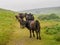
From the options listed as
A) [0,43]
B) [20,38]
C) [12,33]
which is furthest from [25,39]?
[12,33]

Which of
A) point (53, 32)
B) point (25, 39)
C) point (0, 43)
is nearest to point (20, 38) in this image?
point (25, 39)

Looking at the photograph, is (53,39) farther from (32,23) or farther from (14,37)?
(14,37)

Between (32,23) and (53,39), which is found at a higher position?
(32,23)

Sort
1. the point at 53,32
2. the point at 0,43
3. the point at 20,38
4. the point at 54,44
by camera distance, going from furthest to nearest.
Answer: the point at 53,32
the point at 20,38
the point at 0,43
the point at 54,44

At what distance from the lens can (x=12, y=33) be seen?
1103 inches

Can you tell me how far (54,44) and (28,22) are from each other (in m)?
4.21

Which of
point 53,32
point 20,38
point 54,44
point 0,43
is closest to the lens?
point 54,44

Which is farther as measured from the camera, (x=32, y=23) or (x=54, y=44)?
(x=32, y=23)

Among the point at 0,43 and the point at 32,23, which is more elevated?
the point at 32,23

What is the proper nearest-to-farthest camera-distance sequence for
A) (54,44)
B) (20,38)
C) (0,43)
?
(54,44) → (0,43) → (20,38)

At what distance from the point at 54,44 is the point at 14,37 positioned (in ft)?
17.7

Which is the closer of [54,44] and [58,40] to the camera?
[54,44]

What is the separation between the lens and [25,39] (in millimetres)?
24172

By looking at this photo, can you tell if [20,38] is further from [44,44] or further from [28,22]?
[44,44]
